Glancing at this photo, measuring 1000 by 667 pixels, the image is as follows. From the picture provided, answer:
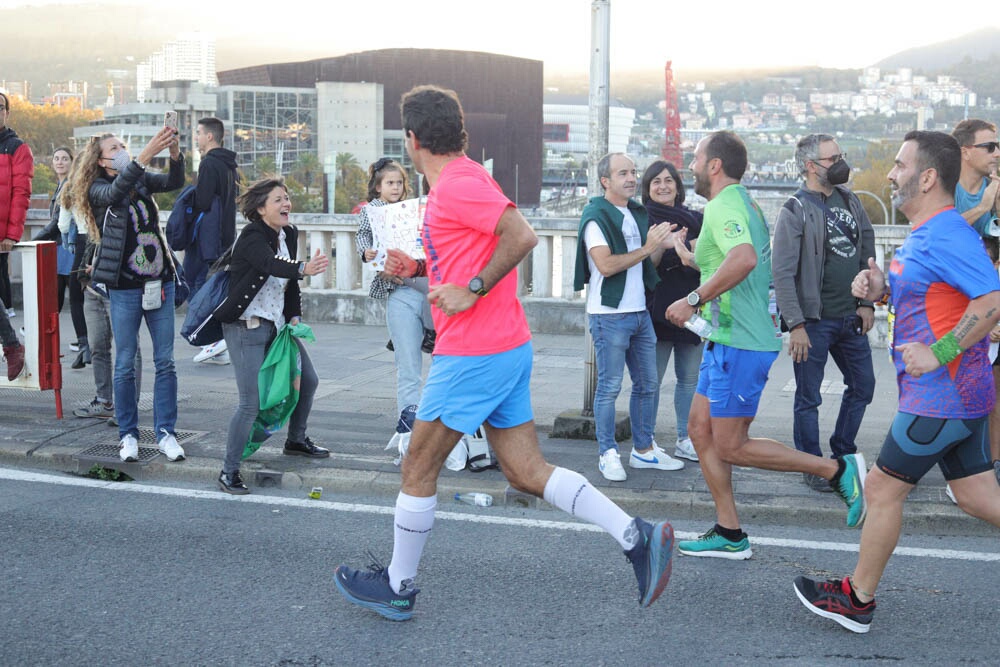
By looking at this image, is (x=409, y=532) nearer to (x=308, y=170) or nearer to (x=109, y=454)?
(x=109, y=454)

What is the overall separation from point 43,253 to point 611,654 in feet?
17.7

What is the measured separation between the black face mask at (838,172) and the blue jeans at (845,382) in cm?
76

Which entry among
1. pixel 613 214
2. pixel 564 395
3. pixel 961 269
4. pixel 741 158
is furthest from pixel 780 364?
pixel 961 269

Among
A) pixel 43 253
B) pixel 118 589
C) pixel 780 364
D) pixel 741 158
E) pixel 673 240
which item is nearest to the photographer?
pixel 118 589

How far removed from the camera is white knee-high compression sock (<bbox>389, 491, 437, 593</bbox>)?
4.54 meters

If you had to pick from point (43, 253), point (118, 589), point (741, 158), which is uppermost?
point (741, 158)

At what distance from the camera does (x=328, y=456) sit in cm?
714

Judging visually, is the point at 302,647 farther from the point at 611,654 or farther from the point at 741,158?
the point at 741,158

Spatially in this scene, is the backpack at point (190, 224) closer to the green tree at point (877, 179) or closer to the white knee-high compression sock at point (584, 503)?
the white knee-high compression sock at point (584, 503)

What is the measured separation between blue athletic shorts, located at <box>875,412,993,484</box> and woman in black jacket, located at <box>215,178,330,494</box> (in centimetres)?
319

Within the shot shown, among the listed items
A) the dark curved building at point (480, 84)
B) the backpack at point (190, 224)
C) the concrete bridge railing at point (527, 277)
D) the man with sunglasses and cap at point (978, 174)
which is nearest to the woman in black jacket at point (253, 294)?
the man with sunglasses and cap at point (978, 174)

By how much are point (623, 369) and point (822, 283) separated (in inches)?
46.9

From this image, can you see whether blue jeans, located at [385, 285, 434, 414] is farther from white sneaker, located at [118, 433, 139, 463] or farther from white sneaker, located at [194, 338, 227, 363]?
white sneaker, located at [194, 338, 227, 363]

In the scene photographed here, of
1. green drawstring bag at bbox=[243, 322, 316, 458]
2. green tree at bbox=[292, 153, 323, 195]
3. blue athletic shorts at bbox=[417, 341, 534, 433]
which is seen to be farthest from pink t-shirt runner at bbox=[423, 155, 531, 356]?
green tree at bbox=[292, 153, 323, 195]
